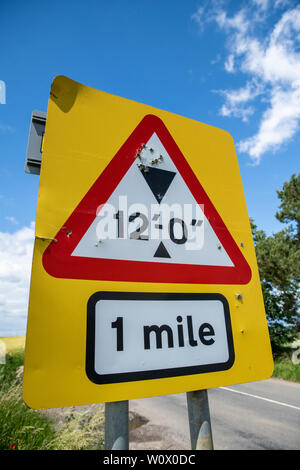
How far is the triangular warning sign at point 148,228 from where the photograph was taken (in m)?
0.76

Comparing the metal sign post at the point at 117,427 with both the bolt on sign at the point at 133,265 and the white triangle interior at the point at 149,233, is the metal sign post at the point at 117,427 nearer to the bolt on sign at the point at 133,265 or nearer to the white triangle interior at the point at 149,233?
the bolt on sign at the point at 133,265

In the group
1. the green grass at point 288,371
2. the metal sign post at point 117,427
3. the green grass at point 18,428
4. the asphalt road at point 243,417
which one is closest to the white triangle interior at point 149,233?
the metal sign post at point 117,427

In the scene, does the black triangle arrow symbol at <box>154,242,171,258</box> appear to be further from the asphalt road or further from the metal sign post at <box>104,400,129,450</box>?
the asphalt road

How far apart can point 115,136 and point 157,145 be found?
0.17 meters

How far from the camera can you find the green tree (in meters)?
11.1

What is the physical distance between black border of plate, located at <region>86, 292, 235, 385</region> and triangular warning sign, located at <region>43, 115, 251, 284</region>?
48mm

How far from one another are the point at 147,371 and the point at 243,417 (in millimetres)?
5521

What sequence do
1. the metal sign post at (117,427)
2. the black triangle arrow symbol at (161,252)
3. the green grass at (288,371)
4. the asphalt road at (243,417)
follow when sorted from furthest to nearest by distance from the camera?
the green grass at (288,371), the asphalt road at (243,417), the black triangle arrow symbol at (161,252), the metal sign post at (117,427)

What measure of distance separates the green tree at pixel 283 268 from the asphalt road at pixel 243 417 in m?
5.16

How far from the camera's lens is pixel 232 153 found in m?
1.19

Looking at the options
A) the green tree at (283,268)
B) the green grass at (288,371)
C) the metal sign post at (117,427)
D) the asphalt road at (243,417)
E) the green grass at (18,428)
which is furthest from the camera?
the green tree at (283,268)

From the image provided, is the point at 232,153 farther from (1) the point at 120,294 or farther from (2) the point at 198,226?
(1) the point at 120,294

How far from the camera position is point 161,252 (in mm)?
858

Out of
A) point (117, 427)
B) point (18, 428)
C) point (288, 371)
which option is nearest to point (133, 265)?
point (117, 427)
